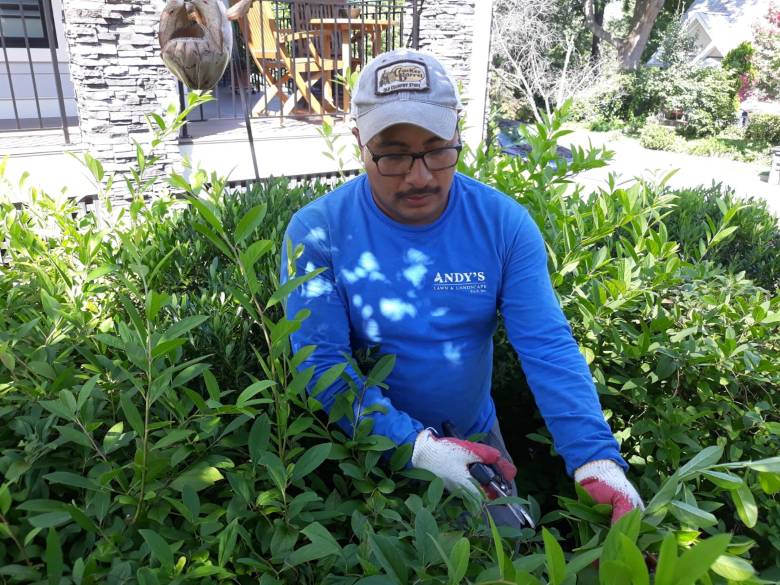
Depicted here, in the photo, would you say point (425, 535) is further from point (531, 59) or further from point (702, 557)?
point (531, 59)

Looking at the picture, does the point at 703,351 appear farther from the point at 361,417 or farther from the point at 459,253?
the point at 361,417

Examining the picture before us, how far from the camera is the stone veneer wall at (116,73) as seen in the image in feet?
22.2

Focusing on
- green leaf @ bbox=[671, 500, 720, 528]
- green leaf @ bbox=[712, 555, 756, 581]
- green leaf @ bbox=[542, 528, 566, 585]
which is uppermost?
green leaf @ bbox=[542, 528, 566, 585]

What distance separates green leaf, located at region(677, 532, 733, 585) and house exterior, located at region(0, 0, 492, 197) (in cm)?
534

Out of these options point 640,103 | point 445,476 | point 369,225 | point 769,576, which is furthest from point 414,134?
point 640,103

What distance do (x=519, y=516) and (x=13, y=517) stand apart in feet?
3.90

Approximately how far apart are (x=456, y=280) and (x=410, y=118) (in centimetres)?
55

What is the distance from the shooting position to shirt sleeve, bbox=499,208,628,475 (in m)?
1.71

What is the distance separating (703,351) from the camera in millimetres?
1975

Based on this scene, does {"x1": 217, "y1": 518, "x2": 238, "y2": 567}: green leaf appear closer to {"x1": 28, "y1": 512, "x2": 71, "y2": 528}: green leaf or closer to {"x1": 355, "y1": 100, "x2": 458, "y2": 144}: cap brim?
{"x1": 28, "y1": 512, "x2": 71, "y2": 528}: green leaf

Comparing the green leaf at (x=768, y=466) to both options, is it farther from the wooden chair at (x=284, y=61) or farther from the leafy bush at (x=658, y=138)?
the leafy bush at (x=658, y=138)

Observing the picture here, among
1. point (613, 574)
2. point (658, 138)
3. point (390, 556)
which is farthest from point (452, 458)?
point (658, 138)

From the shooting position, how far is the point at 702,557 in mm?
642

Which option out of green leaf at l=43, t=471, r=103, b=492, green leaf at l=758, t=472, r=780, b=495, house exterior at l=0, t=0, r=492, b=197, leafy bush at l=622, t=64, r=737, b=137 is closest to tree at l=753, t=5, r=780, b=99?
leafy bush at l=622, t=64, r=737, b=137
